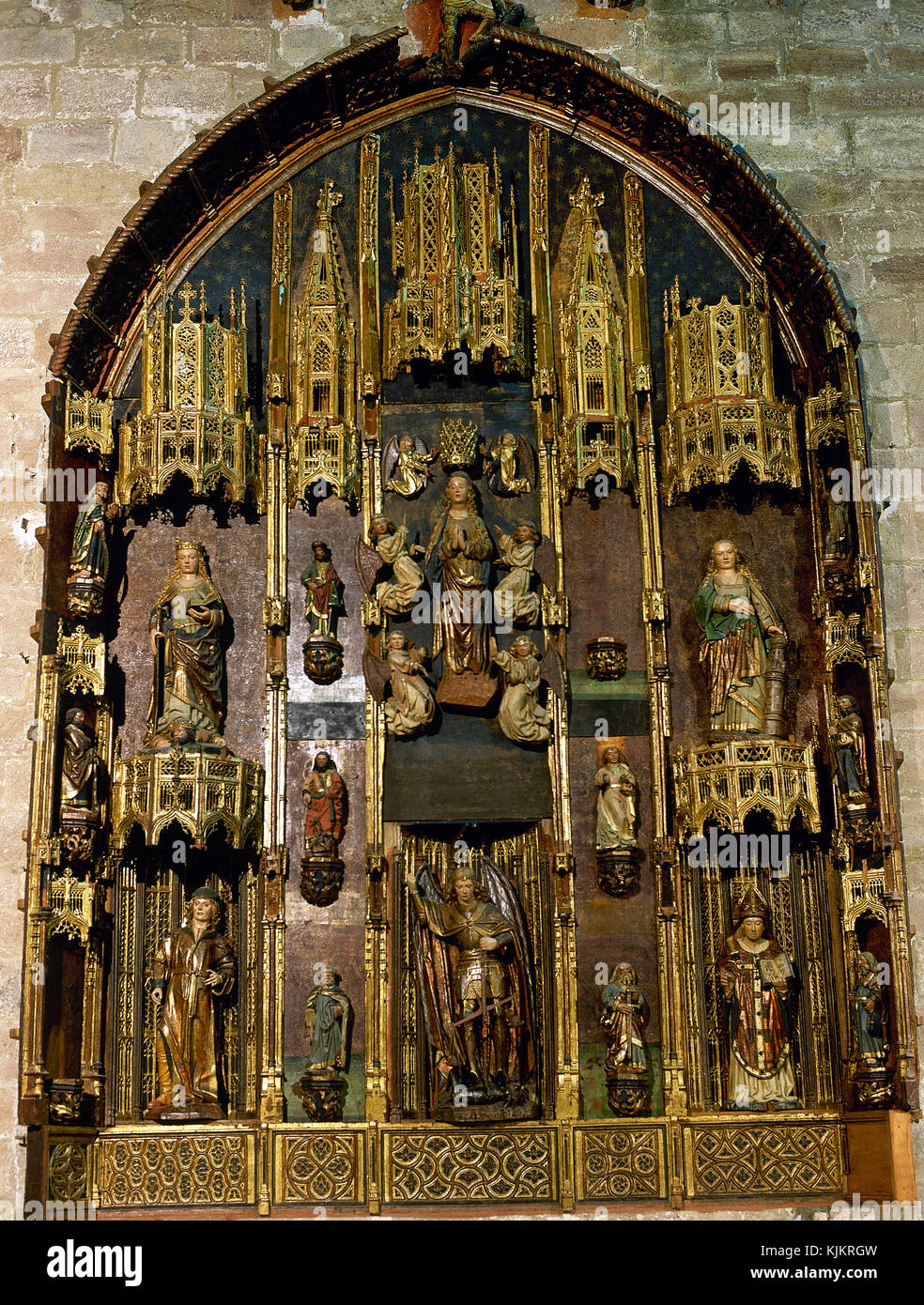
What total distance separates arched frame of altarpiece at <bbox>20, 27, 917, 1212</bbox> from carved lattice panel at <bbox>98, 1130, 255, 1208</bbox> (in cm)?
2

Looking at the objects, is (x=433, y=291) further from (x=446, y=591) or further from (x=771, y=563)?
(x=771, y=563)

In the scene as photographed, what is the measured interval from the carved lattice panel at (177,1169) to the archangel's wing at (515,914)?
2.30 meters

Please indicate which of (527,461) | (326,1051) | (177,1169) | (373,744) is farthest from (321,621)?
(177,1169)

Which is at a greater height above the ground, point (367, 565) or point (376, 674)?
point (367, 565)

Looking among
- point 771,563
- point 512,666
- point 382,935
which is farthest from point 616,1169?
point 771,563

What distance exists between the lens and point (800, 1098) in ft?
47.7

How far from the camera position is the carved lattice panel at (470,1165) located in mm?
14320

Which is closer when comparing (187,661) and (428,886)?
(428,886)

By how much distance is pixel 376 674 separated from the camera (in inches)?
604

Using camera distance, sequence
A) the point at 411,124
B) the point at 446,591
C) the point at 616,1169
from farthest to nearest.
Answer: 1. the point at 411,124
2. the point at 446,591
3. the point at 616,1169

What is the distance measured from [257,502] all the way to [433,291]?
2.26 meters

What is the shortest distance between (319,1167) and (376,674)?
3761mm

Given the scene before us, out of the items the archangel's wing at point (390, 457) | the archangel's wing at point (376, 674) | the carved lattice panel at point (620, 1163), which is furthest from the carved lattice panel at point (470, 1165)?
the archangel's wing at point (390, 457)

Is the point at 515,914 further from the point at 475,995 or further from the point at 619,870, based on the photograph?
the point at 619,870
